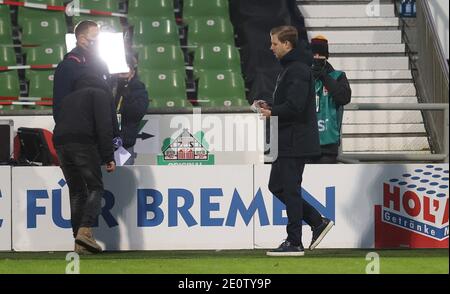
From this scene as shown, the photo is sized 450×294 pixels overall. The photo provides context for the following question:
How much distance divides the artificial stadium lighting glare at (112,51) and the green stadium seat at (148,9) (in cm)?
434

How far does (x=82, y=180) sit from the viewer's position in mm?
10383

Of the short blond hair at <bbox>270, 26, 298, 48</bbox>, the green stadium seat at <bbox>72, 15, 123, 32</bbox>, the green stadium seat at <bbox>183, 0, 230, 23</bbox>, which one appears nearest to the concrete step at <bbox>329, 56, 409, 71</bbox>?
the green stadium seat at <bbox>183, 0, 230, 23</bbox>

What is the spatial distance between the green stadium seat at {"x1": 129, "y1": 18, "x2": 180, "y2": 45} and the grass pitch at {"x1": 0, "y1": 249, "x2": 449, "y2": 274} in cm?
643

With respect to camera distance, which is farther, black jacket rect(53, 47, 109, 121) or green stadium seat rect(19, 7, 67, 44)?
green stadium seat rect(19, 7, 67, 44)

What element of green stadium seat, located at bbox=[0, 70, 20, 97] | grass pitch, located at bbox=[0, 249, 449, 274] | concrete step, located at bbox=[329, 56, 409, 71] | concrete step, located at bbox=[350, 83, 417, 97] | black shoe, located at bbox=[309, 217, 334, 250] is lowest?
grass pitch, located at bbox=[0, 249, 449, 274]

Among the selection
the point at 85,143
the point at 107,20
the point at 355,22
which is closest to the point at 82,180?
the point at 85,143

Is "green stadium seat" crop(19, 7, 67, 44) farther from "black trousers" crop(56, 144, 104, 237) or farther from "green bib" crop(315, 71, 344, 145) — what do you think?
"black trousers" crop(56, 144, 104, 237)

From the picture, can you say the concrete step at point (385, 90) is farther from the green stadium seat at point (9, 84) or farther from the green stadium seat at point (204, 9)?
the green stadium seat at point (9, 84)

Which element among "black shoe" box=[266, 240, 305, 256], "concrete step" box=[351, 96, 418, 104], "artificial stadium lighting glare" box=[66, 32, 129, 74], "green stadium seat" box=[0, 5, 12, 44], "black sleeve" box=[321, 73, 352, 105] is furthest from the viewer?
"green stadium seat" box=[0, 5, 12, 44]

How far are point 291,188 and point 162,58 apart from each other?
6.92m

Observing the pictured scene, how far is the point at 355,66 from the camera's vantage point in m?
16.8

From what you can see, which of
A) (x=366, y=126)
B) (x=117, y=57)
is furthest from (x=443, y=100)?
(x=117, y=57)

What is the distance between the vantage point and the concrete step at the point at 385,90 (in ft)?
54.0

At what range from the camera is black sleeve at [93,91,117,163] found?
1025 centimetres
